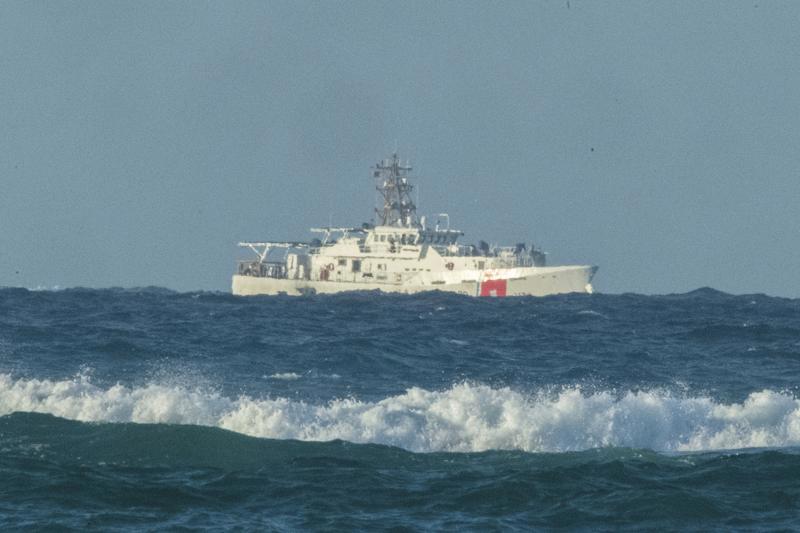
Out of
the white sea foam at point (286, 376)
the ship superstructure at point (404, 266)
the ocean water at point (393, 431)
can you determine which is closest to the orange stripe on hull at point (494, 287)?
the ship superstructure at point (404, 266)

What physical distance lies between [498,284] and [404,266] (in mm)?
7303

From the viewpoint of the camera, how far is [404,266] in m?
86.2

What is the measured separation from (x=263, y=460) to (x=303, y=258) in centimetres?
7703

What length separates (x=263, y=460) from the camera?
18281mm

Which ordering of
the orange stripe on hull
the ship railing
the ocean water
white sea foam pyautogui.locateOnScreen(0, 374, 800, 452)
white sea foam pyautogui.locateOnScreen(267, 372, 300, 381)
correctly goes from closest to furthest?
the ocean water → white sea foam pyautogui.locateOnScreen(0, 374, 800, 452) → white sea foam pyautogui.locateOnScreen(267, 372, 300, 381) → the orange stripe on hull → the ship railing

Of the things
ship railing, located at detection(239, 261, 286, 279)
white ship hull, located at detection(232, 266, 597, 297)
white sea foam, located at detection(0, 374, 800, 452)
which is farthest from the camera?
ship railing, located at detection(239, 261, 286, 279)

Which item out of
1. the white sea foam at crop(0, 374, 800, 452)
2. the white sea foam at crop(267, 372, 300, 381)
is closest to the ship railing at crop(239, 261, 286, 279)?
the white sea foam at crop(267, 372, 300, 381)

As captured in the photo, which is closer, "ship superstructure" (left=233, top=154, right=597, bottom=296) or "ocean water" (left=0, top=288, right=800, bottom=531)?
"ocean water" (left=0, top=288, right=800, bottom=531)

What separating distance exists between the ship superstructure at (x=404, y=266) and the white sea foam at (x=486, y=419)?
59039 mm

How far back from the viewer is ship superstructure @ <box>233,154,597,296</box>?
83688 mm

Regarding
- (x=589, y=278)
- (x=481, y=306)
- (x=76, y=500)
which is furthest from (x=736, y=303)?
(x=76, y=500)

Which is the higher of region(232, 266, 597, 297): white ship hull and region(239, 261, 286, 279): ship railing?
region(239, 261, 286, 279): ship railing

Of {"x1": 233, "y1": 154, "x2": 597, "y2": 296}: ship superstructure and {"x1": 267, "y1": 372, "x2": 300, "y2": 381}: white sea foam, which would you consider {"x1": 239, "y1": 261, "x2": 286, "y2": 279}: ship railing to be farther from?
{"x1": 267, "y1": 372, "x2": 300, "y2": 381}: white sea foam

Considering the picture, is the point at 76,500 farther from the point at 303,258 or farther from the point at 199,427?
the point at 303,258
